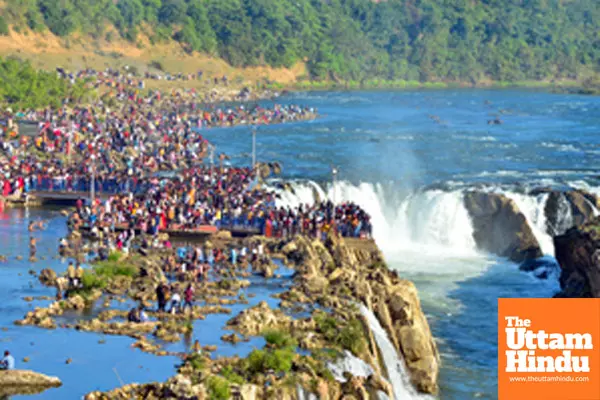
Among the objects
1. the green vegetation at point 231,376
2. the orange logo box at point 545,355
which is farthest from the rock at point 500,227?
the green vegetation at point 231,376

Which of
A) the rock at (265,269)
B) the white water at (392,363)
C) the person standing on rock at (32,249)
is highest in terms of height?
the person standing on rock at (32,249)

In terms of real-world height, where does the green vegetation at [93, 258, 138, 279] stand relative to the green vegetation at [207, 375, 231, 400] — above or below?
above

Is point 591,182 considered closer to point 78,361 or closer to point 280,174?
point 280,174

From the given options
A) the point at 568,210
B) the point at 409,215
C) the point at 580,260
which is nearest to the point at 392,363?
the point at 580,260

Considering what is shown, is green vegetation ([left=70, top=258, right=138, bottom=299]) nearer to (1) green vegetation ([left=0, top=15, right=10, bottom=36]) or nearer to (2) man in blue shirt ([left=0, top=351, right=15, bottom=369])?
(2) man in blue shirt ([left=0, top=351, right=15, bottom=369])

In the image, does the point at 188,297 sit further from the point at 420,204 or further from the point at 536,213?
the point at 420,204

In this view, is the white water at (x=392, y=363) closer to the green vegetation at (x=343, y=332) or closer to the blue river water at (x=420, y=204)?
the green vegetation at (x=343, y=332)

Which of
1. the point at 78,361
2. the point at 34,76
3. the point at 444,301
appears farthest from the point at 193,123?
the point at 78,361

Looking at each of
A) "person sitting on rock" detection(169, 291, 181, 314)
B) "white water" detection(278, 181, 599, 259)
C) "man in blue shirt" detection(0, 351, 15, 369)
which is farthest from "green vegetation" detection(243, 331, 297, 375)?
"white water" detection(278, 181, 599, 259)
